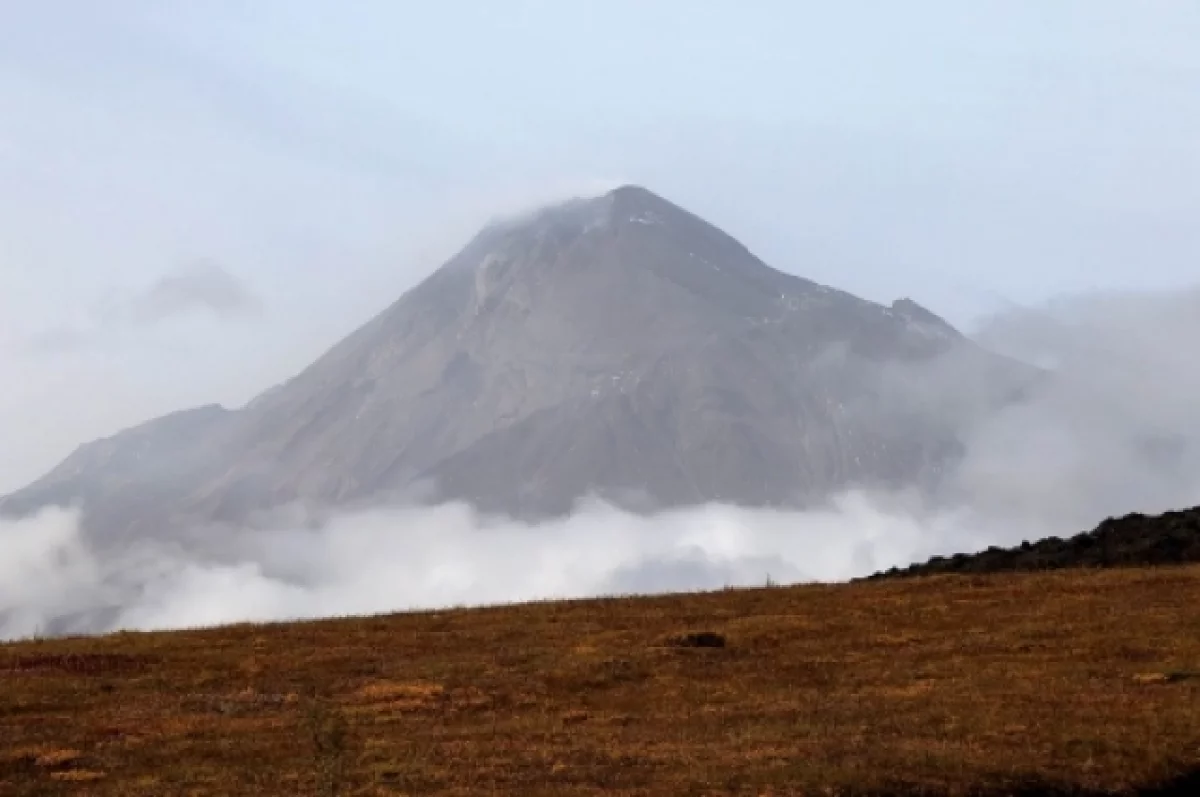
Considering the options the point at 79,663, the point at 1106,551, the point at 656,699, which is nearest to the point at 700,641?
the point at 656,699

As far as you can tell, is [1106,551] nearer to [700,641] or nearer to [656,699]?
[700,641]

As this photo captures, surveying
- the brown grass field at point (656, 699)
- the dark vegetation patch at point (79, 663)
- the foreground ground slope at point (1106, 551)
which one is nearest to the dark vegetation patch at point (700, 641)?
the brown grass field at point (656, 699)

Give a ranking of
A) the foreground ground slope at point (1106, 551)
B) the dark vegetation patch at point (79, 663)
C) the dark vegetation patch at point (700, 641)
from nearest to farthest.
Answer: the dark vegetation patch at point (700, 641) → the dark vegetation patch at point (79, 663) → the foreground ground slope at point (1106, 551)

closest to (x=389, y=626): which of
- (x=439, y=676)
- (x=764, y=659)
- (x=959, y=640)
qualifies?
(x=439, y=676)

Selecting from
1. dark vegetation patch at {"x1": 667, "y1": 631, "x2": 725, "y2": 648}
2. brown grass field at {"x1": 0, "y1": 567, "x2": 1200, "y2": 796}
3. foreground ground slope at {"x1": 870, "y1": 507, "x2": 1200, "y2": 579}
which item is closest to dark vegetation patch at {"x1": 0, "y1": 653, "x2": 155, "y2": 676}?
brown grass field at {"x1": 0, "y1": 567, "x2": 1200, "y2": 796}

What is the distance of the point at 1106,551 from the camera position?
75875 millimetres

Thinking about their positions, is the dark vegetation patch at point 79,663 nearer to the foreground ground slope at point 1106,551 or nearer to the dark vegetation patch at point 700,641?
the dark vegetation patch at point 700,641

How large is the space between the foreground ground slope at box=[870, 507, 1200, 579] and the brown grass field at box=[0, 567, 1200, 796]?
25.6 feet

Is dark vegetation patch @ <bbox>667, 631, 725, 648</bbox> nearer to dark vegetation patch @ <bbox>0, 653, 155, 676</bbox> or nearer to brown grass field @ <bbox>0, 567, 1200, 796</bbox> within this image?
brown grass field @ <bbox>0, 567, 1200, 796</bbox>

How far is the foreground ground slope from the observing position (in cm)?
7300

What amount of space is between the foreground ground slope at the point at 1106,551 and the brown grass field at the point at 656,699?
7810mm

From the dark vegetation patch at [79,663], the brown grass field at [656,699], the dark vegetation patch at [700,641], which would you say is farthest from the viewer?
the dark vegetation patch at [79,663]

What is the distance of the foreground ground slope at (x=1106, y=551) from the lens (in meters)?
73.0

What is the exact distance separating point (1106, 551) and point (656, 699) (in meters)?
37.4
